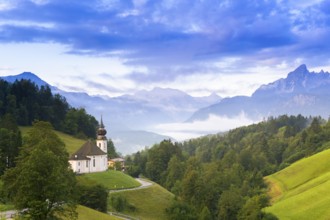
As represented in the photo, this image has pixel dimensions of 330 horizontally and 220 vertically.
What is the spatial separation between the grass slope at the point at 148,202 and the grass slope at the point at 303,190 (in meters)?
20.9

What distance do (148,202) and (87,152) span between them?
24.4 m

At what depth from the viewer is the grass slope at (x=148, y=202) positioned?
87.9 metres

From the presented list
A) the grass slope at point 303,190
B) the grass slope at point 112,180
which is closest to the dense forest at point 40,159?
the grass slope at point 112,180

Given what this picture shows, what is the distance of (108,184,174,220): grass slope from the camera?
289 ft

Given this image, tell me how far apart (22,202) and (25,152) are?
36.1ft

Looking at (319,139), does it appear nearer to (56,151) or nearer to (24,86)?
(24,86)

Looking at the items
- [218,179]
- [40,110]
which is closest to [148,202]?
[218,179]

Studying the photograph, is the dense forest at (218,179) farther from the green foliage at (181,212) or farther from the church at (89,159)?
the church at (89,159)

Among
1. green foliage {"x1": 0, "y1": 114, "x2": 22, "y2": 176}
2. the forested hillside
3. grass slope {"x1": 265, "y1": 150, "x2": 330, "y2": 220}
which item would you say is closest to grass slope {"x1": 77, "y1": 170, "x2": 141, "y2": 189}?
green foliage {"x1": 0, "y1": 114, "x2": 22, "y2": 176}

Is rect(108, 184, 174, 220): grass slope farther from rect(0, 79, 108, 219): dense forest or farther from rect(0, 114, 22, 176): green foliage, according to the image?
rect(0, 114, 22, 176): green foliage

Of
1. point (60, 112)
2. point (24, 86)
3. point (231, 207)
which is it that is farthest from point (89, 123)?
point (231, 207)

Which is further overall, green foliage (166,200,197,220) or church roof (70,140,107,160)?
church roof (70,140,107,160)

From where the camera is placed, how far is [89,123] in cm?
17512

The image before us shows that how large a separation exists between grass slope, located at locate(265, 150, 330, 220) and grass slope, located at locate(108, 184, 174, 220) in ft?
68.7
